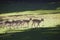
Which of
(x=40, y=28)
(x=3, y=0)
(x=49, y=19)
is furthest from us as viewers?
(x=3, y=0)

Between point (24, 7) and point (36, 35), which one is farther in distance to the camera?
point (24, 7)

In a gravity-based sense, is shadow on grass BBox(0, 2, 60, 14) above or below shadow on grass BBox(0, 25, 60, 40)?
above

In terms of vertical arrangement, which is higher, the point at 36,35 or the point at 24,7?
the point at 24,7

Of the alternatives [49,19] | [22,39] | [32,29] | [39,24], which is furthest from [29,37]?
[49,19]

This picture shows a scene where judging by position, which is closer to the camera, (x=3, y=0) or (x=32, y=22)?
(x=32, y=22)

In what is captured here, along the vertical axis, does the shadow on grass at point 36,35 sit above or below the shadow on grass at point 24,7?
below

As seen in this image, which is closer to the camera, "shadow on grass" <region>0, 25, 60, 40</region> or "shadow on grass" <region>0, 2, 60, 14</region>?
"shadow on grass" <region>0, 25, 60, 40</region>

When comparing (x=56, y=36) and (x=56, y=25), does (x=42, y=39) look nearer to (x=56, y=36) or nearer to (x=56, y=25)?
(x=56, y=36)

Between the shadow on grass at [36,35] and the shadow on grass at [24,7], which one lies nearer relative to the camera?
the shadow on grass at [36,35]
